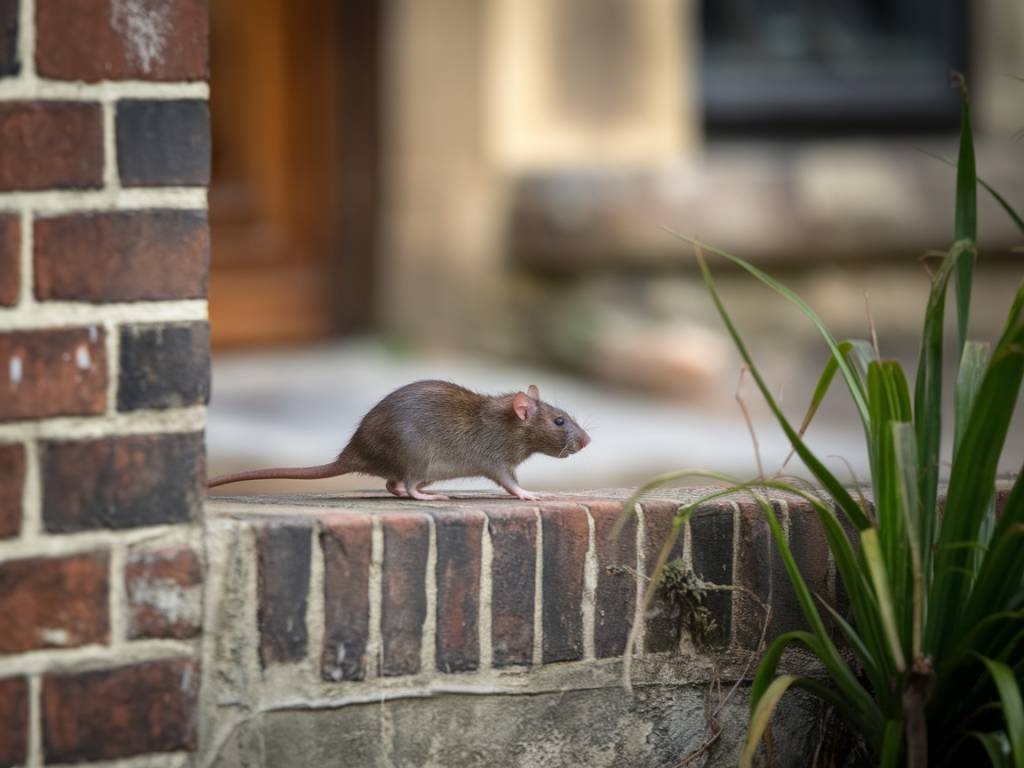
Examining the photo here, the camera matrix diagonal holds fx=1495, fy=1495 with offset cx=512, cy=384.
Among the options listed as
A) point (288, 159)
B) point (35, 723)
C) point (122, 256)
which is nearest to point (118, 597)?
point (35, 723)

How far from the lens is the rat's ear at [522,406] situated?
96.0 inches

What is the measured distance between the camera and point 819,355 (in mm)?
5969

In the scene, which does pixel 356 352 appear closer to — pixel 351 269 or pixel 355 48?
pixel 351 269

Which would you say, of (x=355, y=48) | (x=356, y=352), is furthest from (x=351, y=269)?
(x=355, y=48)

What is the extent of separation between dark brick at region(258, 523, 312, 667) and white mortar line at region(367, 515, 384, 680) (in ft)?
0.26

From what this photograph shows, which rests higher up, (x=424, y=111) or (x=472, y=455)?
(x=424, y=111)

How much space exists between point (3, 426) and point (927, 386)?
3.52 ft

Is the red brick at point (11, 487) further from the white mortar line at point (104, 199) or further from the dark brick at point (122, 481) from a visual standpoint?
the white mortar line at point (104, 199)

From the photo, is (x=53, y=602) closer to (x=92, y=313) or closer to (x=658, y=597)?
(x=92, y=313)

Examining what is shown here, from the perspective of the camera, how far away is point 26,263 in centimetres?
159

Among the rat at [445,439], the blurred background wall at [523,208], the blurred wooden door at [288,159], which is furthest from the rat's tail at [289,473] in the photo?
the blurred wooden door at [288,159]

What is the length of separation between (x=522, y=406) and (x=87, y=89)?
1020mm

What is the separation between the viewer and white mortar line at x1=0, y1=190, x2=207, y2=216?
1.58m

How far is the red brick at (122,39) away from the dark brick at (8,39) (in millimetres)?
23
